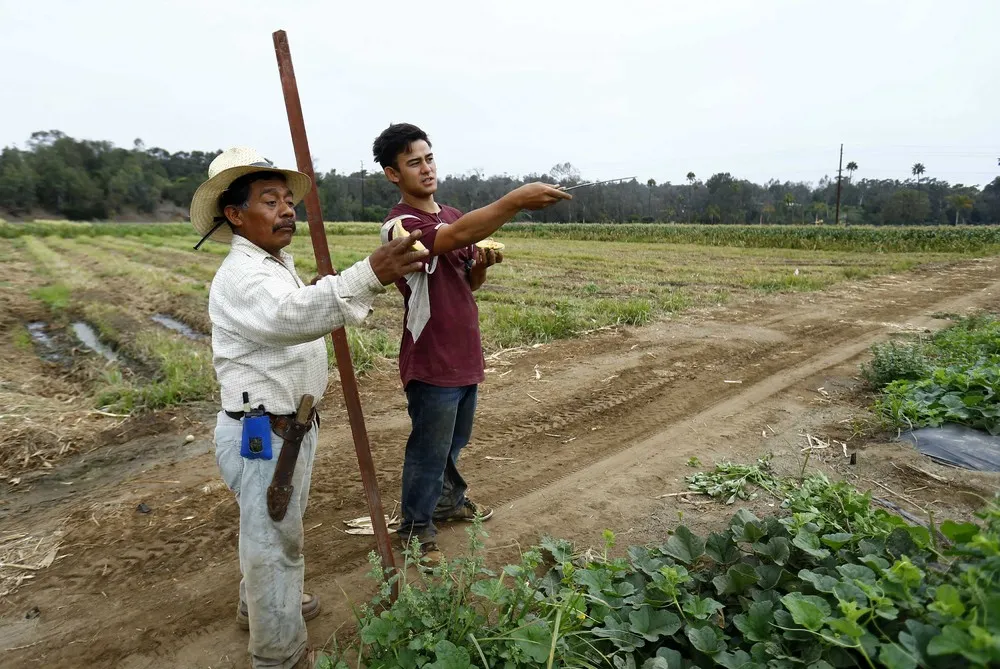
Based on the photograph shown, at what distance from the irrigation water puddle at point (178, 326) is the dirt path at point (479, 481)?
4.26 meters

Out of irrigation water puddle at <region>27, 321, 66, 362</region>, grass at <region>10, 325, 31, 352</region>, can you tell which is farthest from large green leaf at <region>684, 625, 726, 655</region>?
grass at <region>10, 325, 31, 352</region>

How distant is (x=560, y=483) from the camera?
3779 millimetres

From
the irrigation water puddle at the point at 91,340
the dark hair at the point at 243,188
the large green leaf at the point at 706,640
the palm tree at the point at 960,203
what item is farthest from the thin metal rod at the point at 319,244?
the palm tree at the point at 960,203

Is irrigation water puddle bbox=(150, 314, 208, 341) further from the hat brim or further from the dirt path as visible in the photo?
the hat brim

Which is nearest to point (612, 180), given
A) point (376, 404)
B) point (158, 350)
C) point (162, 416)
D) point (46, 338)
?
point (376, 404)

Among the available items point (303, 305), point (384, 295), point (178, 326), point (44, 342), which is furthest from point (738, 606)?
point (384, 295)

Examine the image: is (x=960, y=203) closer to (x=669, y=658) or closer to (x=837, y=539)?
(x=837, y=539)

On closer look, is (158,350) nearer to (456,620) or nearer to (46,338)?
(46,338)

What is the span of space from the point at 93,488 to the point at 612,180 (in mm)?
3755

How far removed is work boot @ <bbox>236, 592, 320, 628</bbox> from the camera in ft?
8.31

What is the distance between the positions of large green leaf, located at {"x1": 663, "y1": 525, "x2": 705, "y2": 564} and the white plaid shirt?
1522 mm

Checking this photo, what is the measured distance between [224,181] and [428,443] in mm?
1457

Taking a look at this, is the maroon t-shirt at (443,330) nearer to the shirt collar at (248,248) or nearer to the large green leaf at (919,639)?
the shirt collar at (248,248)

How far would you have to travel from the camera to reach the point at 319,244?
2.20 metres
